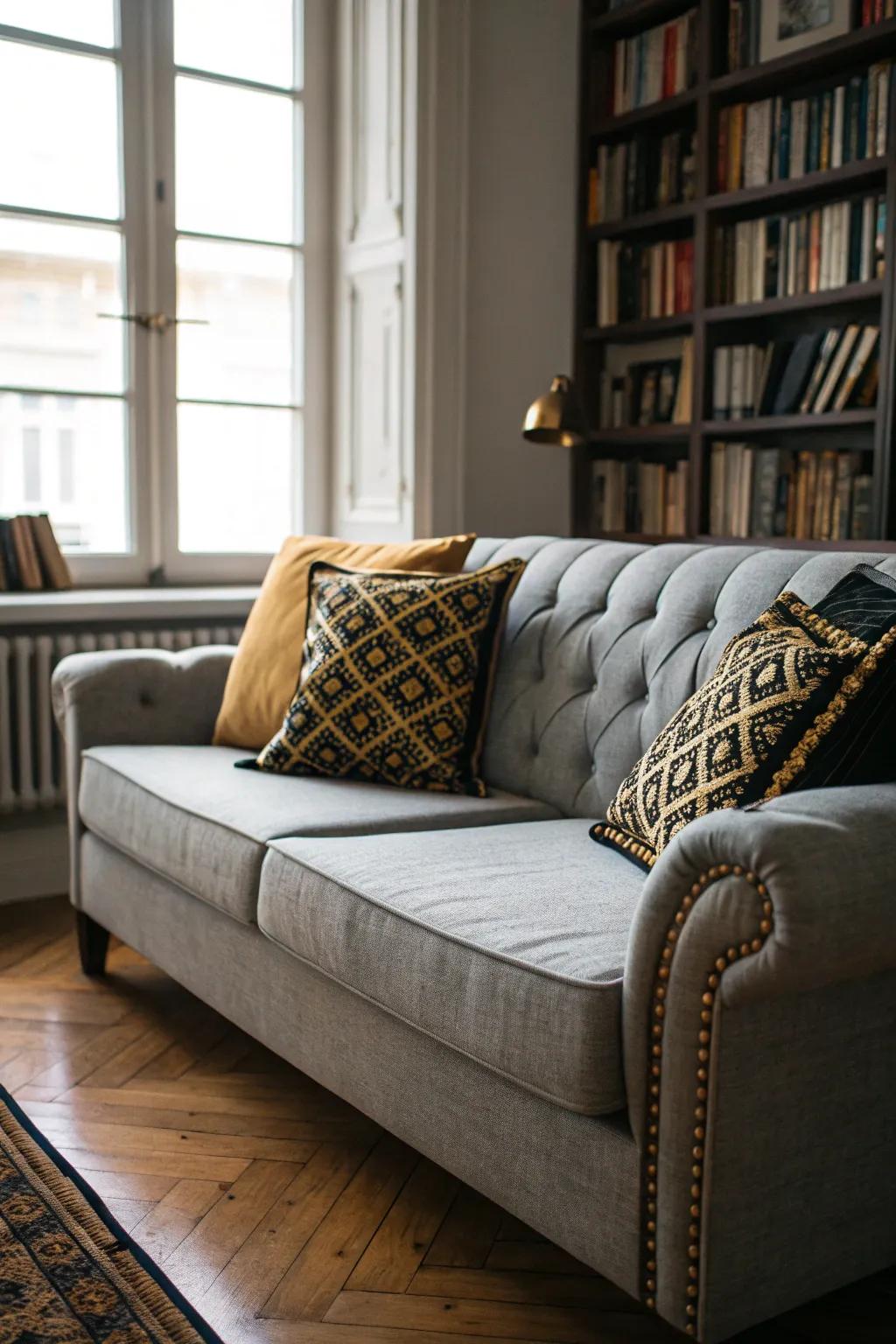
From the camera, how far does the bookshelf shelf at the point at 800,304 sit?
319 cm

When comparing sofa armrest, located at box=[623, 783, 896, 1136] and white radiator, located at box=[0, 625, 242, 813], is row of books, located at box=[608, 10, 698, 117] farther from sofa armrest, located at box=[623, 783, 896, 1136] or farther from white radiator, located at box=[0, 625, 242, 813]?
sofa armrest, located at box=[623, 783, 896, 1136]

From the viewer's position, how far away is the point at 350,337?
3.89 meters

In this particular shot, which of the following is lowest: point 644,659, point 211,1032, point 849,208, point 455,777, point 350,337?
point 211,1032

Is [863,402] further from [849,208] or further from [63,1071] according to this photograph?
[63,1071]

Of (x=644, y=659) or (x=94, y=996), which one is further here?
(x=94, y=996)

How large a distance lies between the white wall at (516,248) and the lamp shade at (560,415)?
26.7 inches

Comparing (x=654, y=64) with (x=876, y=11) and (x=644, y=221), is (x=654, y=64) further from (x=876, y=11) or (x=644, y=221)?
(x=876, y=11)

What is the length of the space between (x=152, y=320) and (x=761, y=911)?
112 inches

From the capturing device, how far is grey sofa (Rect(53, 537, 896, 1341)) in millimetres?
1388

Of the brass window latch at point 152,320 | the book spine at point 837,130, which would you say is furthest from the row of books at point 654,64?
the brass window latch at point 152,320

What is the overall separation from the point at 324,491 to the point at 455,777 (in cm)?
180

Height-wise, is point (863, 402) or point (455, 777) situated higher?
point (863, 402)

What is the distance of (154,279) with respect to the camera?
366 cm

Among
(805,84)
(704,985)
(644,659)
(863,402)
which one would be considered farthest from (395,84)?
(704,985)
